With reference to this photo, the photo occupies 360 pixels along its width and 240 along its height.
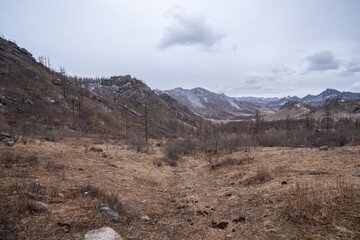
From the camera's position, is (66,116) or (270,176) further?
(66,116)

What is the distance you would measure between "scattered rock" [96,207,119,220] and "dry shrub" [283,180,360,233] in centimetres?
457

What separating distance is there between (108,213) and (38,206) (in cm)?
175

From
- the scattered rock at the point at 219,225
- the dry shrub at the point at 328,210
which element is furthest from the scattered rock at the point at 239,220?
the dry shrub at the point at 328,210

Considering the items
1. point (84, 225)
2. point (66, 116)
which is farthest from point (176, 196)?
point (66, 116)

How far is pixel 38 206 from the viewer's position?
4785 mm

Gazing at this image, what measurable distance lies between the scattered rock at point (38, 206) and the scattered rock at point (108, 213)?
51.8 inches

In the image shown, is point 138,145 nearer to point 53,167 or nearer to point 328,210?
point 53,167

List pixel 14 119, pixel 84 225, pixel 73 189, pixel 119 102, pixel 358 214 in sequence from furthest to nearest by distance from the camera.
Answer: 1. pixel 119 102
2. pixel 14 119
3. pixel 73 189
4. pixel 84 225
5. pixel 358 214

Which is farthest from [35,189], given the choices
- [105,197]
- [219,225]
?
[219,225]

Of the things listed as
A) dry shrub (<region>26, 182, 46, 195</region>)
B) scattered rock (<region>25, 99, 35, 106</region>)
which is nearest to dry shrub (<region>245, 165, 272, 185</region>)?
dry shrub (<region>26, 182, 46, 195</region>)

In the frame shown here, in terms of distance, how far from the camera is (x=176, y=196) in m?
8.55

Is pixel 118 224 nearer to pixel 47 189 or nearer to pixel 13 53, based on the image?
pixel 47 189

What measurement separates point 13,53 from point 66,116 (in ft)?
151

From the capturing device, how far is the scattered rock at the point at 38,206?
4.66m
